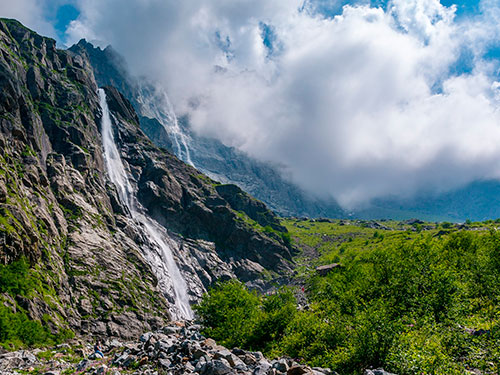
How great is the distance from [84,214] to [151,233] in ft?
129

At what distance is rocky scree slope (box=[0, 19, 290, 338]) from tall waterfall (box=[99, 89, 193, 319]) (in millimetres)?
4622

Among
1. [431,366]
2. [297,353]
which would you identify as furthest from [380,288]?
[431,366]

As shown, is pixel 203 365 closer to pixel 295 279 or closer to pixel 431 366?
pixel 431 366

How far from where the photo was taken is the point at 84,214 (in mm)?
100625

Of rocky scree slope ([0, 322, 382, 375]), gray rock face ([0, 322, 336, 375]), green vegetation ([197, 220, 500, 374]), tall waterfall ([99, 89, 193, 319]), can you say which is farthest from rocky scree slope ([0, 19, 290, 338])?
green vegetation ([197, 220, 500, 374])

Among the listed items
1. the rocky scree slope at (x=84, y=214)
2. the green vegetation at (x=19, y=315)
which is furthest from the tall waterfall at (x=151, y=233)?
the green vegetation at (x=19, y=315)

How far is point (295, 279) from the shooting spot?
14875 centimetres

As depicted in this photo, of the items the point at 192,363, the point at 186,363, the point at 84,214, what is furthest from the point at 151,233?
the point at 192,363

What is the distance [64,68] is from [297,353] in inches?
7708

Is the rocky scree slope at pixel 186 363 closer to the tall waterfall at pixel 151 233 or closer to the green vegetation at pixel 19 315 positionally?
the green vegetation at pixel 19 315

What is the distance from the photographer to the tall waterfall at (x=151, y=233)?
376 feet

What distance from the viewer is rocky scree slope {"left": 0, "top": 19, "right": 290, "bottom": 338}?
69.7 meters

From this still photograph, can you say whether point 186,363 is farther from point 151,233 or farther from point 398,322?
point 151,233

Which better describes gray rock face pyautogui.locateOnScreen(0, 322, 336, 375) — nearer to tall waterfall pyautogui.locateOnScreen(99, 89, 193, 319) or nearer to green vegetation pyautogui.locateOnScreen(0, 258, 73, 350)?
green vegetation pyautogui.locateOnScreen(0, 258, 73, 350)
